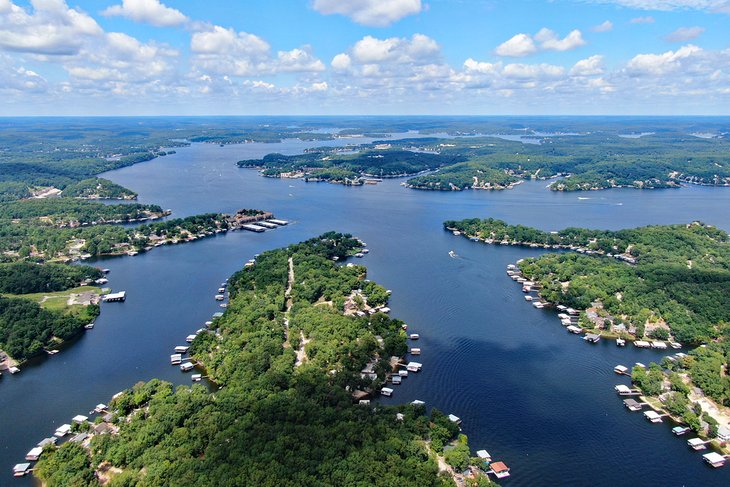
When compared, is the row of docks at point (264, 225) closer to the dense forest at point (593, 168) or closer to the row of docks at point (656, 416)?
the dense forest at point (593, 168)

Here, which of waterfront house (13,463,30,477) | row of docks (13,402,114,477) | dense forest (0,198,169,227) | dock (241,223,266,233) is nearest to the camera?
waterfront house (13,463,30,477)

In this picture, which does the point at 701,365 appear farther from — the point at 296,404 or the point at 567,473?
the point at 296,404

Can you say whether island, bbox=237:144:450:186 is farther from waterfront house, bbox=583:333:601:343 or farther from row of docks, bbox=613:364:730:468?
row of docks, bbox=613:364:730:468

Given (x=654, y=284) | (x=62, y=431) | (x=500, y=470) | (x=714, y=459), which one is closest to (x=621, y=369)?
(x=714, y=459)

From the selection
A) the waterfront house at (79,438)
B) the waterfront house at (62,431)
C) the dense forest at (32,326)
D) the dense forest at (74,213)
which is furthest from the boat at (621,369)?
the dense forest at (74,213)

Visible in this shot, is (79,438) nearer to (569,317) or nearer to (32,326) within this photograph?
(32,326)

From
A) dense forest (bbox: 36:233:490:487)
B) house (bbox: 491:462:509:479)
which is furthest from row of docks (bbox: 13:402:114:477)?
house (bbox: 491:462:509:479)
